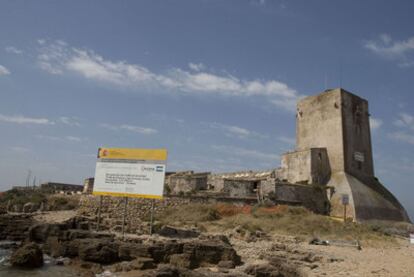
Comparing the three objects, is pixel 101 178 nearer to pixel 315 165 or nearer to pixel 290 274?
pixel 290 274

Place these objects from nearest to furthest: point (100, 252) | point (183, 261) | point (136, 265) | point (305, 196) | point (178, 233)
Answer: point (136, 265)
point (183, 261)
point (100, 252)
point (178, 233)
point (305, 196)

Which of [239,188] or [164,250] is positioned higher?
[239,188]

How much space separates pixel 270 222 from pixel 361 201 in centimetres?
1200

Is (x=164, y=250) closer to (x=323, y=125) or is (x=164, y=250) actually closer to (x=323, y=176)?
(x=323, y=176)

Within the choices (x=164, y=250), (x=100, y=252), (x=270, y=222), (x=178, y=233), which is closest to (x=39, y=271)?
(x=100, y=252)

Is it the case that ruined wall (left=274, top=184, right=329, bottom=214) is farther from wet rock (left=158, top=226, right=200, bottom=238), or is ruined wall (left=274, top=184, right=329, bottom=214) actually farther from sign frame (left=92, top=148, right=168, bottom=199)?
sign frame (left=92, top=148, right=168, bottom=199)

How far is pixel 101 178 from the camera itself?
20453 mm

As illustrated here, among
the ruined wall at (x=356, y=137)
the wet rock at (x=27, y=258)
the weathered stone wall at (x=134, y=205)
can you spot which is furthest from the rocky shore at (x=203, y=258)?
the ruined wall at (x=356, y=137)

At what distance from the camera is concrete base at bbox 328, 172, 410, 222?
98.2 feet

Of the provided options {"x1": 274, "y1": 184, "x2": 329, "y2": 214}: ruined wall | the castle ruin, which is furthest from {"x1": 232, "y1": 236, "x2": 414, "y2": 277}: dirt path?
{"x1": 274, "y1": 184, "x2": 329, "y2": 214}: ruined wall

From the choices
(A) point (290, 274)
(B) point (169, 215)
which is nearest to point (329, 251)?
(A) point (290, 274)

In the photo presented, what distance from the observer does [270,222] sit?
22.5m

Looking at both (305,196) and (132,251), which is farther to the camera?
(305,196)

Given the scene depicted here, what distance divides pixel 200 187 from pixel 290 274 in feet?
65.8
